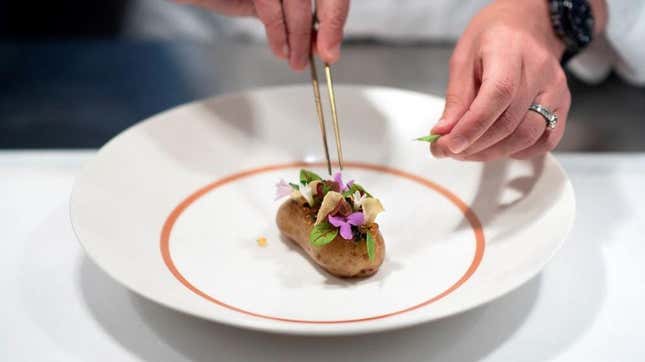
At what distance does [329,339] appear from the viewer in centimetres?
77

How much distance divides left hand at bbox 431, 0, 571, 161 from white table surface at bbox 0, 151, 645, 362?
0.54ft

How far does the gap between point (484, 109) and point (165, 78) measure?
92 centimetres

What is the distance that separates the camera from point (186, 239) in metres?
0.93

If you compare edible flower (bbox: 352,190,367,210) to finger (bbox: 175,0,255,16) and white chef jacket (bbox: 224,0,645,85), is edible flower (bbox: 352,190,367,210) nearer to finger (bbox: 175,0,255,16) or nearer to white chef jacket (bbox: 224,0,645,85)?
finger (bbox: 175,0,255,16)

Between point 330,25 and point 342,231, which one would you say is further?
point 330,25

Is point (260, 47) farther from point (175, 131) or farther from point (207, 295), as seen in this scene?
point (207, 295)

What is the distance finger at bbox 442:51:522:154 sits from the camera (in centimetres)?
85

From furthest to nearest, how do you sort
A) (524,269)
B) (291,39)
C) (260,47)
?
(260,47) < (291,39) < (524,269)

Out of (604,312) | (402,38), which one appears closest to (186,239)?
(604,312)

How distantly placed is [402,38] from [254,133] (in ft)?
2.26

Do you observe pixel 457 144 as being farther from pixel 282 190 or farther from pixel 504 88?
pixel 282 190

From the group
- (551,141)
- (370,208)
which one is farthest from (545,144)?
(370,208)

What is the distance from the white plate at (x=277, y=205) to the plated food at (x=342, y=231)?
0.08 ft

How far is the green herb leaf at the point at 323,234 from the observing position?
32.5 inches
